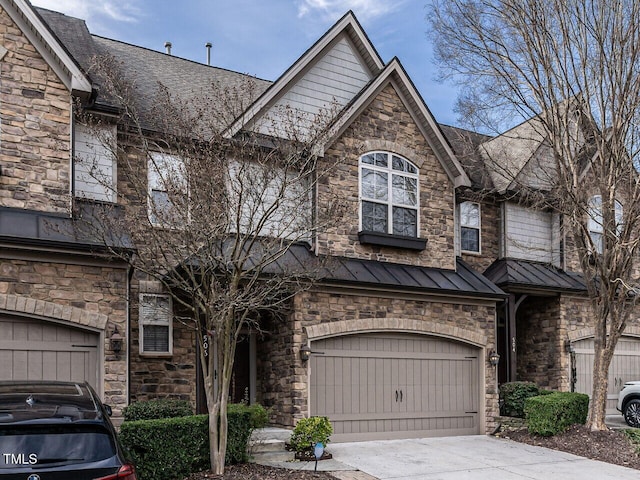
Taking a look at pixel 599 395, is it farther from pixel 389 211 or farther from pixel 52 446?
pixel 52 446

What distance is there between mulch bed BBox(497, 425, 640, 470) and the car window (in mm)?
10032

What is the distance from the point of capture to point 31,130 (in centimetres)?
1157

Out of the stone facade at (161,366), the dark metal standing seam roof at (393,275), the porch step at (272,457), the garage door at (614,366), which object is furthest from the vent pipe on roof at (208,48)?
the porch step at (272,457)

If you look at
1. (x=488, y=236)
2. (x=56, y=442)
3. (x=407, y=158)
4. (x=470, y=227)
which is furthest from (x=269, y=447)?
(x=488, y=236)

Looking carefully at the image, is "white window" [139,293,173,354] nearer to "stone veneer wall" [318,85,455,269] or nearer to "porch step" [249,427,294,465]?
"porch step" [249,427,294,465]

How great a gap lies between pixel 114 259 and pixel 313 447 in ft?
14.8

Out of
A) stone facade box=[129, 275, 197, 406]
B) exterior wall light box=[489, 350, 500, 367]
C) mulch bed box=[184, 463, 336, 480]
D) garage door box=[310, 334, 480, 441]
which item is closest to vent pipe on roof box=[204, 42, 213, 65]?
stone facade box=[129, 275, 197, 406]

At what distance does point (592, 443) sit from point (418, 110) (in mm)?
8099

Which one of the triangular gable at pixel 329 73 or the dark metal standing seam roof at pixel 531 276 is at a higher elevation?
the triangular gable at pixel 329 73

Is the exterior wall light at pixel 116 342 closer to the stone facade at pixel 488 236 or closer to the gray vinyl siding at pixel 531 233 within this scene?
the stone facade at pixel 488 236

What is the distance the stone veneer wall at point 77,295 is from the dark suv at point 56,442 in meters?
5.25

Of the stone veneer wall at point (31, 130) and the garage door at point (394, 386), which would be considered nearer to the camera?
the stone veneer wall at point (31, 130)

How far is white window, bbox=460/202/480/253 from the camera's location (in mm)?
18047

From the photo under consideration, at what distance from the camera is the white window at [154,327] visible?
41.9 feet
